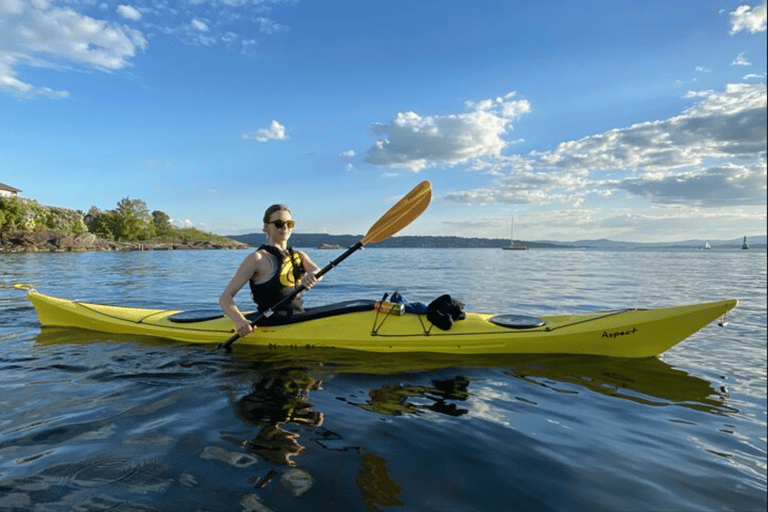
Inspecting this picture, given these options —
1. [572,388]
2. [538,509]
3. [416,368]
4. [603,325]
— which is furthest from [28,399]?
[603,325]

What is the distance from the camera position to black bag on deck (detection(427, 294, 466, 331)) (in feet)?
19.1

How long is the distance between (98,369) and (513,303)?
10.4 meters

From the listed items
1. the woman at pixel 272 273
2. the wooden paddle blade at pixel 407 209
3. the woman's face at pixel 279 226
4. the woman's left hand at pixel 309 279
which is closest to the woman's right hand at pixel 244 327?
the woman at pixel 272 273

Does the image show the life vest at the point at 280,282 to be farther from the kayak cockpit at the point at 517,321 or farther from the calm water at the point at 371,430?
the kayak cockpit at the point at 517,321

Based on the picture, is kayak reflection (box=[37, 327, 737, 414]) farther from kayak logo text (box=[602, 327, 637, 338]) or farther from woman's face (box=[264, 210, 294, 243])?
woman's face (box=[264, 210, 294, 243])

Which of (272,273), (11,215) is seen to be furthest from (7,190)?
(272,273)

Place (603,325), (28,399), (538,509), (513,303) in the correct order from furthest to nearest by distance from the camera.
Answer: (513,303) → (603,325) → (28,399) → (538,509)

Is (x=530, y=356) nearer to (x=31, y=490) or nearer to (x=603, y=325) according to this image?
(x=603, y=325)

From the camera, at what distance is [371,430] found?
3.68m

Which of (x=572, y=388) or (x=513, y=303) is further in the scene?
(x=513, y=303)

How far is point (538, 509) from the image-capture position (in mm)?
2607

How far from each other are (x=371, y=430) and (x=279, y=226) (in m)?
3.11

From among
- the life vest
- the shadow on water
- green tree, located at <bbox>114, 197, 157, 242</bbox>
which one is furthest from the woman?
green tree, located at <bbox>114, 197, 157, 242</bbox>

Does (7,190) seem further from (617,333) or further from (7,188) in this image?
(617,333)
